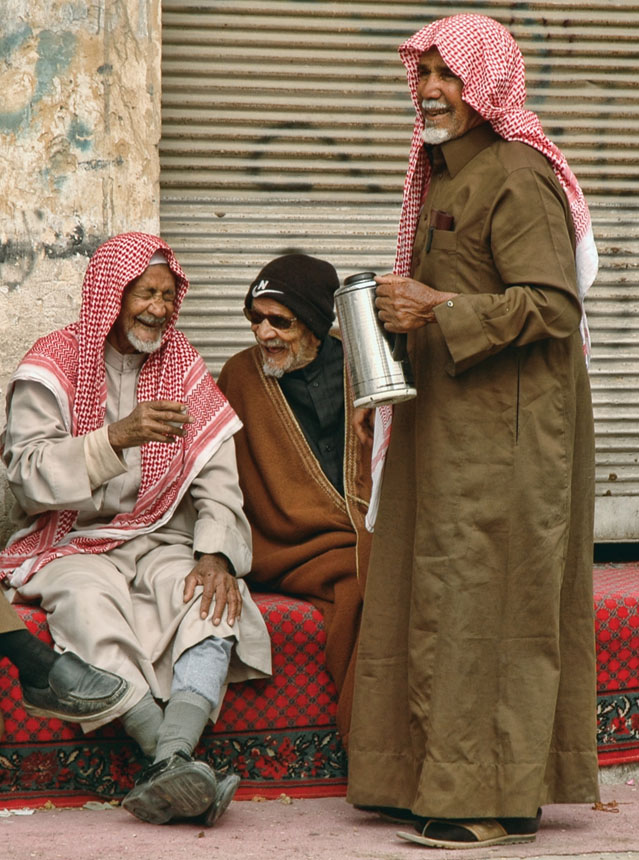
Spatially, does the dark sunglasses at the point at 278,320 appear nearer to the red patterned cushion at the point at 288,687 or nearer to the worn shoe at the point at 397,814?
the red patterned cushion at the point at 288,687

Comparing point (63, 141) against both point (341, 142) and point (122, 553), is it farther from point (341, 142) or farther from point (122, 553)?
point (122, 553)

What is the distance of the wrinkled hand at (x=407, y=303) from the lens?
388 cm

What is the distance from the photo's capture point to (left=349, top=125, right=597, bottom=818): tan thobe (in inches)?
154

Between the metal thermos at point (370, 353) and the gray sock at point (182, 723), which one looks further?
the gray sock at point (182, 723)

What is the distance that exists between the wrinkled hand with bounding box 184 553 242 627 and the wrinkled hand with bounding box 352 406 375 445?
58 centimetres

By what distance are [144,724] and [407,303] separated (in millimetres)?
1438

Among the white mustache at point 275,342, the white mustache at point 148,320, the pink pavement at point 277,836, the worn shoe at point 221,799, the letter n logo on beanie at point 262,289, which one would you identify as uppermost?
the letter n logo on beanie at point 262,289

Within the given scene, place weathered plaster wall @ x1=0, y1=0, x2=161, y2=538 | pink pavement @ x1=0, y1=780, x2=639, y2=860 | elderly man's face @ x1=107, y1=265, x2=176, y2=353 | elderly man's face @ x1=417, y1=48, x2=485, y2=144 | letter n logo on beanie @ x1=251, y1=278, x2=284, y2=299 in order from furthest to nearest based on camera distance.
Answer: weathered plaster wall @ x1=0, y1=0, x2=161, y2=538 < letter n logo on beanie @ x1=251, y1=278, x2=284, y2=299 < elderly man's face @ x1=107, y1=265, x2=176, y2=353 < elderly man's face @ x1=417, y1=48, x2=485, y2=144 < pink pavement @ x1=0, y1=780, x2=639, y2=860

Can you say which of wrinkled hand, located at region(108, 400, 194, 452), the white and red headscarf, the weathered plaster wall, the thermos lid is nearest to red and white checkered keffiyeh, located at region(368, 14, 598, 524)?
the white and red headscarf

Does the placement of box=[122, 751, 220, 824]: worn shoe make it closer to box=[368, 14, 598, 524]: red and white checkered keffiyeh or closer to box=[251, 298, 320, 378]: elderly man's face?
box=[368, 14, 598, 524]: red and white checkered keffiyeh

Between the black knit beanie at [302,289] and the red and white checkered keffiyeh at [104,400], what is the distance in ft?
1.00

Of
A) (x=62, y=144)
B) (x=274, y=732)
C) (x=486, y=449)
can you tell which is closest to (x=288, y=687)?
(x=274, y=732)

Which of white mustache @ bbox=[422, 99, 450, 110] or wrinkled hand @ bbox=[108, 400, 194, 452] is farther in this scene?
wrinkled hand @ bbox=[108, 400, 194, 452]

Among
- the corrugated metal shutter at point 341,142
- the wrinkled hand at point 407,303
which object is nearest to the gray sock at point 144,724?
the wrinkled hand at point 407,303
